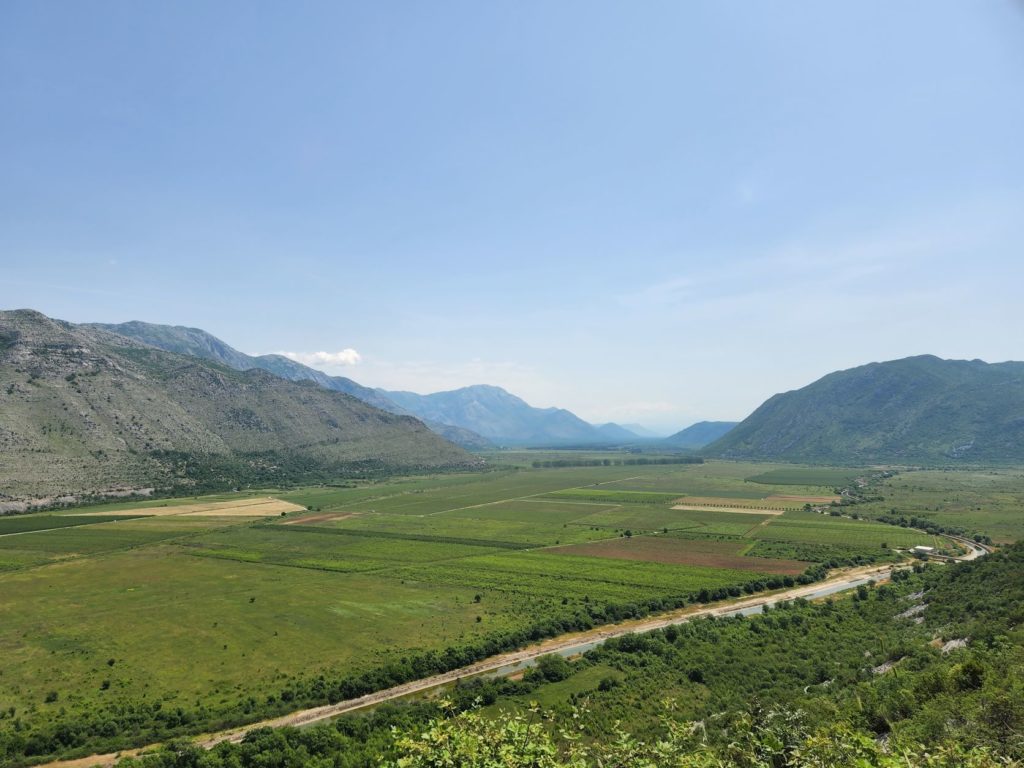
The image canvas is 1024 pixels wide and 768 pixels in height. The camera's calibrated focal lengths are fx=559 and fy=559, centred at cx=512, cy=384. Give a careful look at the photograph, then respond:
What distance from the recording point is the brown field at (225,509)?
453 feet

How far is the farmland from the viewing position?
44.4 m

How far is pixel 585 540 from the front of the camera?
106188 mm

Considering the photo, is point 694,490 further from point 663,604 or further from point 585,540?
point 663,604

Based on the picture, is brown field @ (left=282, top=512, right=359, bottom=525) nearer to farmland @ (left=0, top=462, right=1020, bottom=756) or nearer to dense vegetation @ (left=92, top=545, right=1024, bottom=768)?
farmland @ (left=0, top=462, right=1020, bottom=756)

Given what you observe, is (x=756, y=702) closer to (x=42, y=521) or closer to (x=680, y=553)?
(x=680, y=553)

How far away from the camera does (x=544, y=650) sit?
174 ft

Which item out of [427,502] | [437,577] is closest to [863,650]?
[437,577]

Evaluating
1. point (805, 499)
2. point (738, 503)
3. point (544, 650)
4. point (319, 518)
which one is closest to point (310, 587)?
point (544, 650)

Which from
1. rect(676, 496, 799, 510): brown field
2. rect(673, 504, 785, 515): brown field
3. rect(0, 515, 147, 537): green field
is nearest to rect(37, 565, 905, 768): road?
rect(673, 504, 785, 515): brown field

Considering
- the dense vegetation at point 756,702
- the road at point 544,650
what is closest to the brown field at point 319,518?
the road at point 544,650

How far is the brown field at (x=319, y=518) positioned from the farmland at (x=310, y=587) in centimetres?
163

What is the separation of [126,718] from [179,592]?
1439 inches

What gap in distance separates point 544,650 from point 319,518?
95940 mm

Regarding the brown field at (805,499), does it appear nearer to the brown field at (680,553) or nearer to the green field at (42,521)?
the brown field at (680,553)
